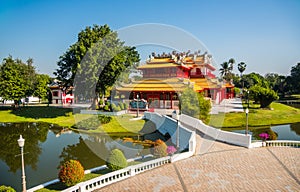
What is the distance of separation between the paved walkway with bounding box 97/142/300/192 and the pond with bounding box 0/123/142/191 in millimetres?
6435

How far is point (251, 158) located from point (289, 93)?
3369 inches

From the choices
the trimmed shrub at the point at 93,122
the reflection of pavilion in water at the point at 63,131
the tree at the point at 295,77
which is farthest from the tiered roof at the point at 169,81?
the tree at the point at 295,77

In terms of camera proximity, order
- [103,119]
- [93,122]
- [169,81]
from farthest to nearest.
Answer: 1. [169,81]
2. [103,119]
3. [93,122]

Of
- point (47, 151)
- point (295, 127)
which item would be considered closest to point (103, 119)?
point (47, 151)

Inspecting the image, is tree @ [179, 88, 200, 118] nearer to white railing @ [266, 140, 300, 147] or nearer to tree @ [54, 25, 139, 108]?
white railing @ [266, 140, 300, 147]

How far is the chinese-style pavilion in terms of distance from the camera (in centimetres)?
3597

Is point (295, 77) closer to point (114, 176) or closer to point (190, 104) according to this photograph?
point (190, 104)

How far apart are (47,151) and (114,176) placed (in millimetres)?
12083

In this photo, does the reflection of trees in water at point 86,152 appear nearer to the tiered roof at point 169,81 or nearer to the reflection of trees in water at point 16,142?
the reflection of trees in water at point 16,142

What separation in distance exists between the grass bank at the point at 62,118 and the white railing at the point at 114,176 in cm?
1479

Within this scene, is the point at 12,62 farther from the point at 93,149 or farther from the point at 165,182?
the point at 165,182

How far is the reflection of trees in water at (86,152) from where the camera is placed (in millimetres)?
18391

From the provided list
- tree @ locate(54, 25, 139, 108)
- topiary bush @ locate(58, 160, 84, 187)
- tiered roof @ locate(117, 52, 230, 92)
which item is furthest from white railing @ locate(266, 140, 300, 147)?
tree @ locate(54, 25, 139, 108)

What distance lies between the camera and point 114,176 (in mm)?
12336
